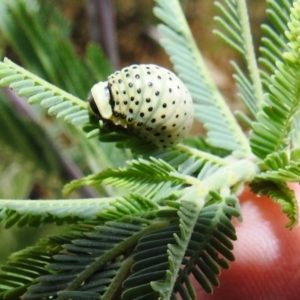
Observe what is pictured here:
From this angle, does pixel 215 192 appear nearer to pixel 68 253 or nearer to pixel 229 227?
pixel 229 227

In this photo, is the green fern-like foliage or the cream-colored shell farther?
the cream-colored shell

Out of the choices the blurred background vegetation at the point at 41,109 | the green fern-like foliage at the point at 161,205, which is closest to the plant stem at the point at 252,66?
the green fern-like foliage at the point at 161,205

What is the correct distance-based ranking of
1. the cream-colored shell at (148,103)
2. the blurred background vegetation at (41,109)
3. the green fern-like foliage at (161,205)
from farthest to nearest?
the blurred background vegetation at (41,109), the cream-colored shell at (148,103), the green fern-like foliage at (161,205)

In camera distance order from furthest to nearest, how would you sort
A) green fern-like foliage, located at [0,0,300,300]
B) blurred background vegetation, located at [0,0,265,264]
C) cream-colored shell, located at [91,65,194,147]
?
1. blurred background vegetation, located at [0,0,265,264]
2. cream-colored shell, located at [91,65,194,147]
3. green fern-like foliage, located at [0,0,300,300]

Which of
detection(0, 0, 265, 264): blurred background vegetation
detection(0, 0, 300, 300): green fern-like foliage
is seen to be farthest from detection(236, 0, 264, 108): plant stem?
detection(0, 0, 265, 264): blurred background vegetation

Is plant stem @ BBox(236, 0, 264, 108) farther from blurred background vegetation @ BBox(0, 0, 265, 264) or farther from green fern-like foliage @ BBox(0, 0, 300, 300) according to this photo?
blurred background vegetation @ BBox(0, 0, 265, 264)

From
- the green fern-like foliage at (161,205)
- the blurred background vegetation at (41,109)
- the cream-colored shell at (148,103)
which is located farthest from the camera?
the blurred background vegetation at (41,109)

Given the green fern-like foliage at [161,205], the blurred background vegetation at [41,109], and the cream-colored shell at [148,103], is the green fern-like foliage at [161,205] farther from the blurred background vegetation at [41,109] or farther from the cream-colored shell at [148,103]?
the blurred background vegetation at [41,109]
